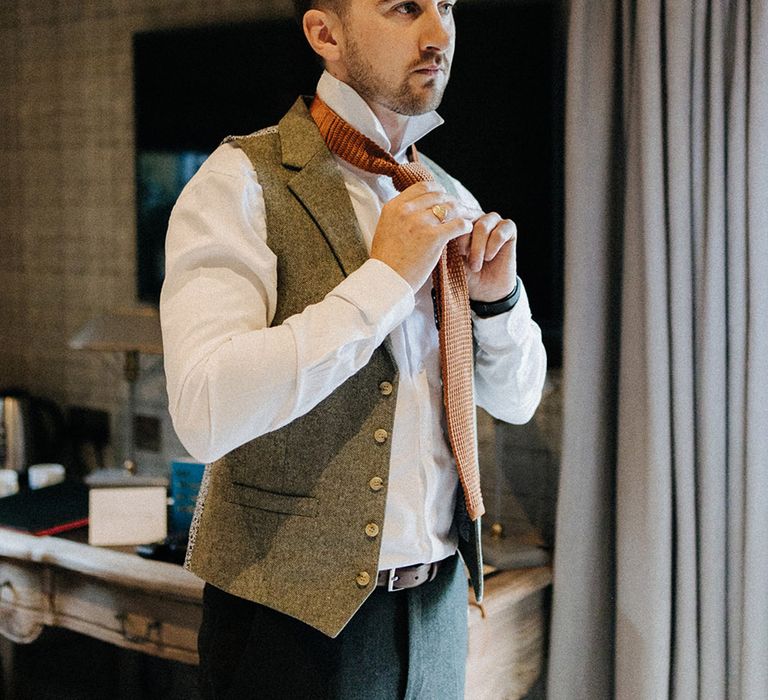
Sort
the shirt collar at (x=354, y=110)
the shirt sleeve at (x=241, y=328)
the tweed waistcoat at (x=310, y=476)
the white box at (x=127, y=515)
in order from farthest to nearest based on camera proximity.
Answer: the white box at (x=127, y=515) < the shirt collar at (x=354, y=110) < the tweed waistcoat at (x=310, y=476) < the shirt sleeve at (x=241, y=328)

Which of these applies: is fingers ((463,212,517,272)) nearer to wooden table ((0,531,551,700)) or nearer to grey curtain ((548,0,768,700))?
grey curtain ((548,0,768,700))

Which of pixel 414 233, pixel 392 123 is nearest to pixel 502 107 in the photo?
pixel 392 123

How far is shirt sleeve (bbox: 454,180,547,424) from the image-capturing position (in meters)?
1.33

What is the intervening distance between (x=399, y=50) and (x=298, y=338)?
398 millimetres

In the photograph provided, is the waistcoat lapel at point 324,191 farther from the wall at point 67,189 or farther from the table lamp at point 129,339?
the wall at point 67,189

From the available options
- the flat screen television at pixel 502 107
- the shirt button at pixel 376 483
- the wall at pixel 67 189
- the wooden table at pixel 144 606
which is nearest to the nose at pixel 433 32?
the shirt button at pixel 376 483

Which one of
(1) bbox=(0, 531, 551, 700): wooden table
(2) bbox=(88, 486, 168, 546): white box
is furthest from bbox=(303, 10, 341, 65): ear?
(2) bbox=(88, 486, 168, 546): white box

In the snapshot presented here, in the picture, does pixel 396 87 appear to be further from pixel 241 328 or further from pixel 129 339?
pixel 129 339

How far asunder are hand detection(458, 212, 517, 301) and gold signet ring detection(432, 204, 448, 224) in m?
0.09

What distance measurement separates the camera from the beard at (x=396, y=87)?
124 centimetres

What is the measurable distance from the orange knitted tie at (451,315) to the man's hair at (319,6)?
0.41ft

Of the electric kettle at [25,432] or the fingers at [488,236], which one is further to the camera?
the electric kettle at [25,432]

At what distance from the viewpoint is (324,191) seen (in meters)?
1.23

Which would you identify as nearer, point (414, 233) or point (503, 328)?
point (414, 233)
